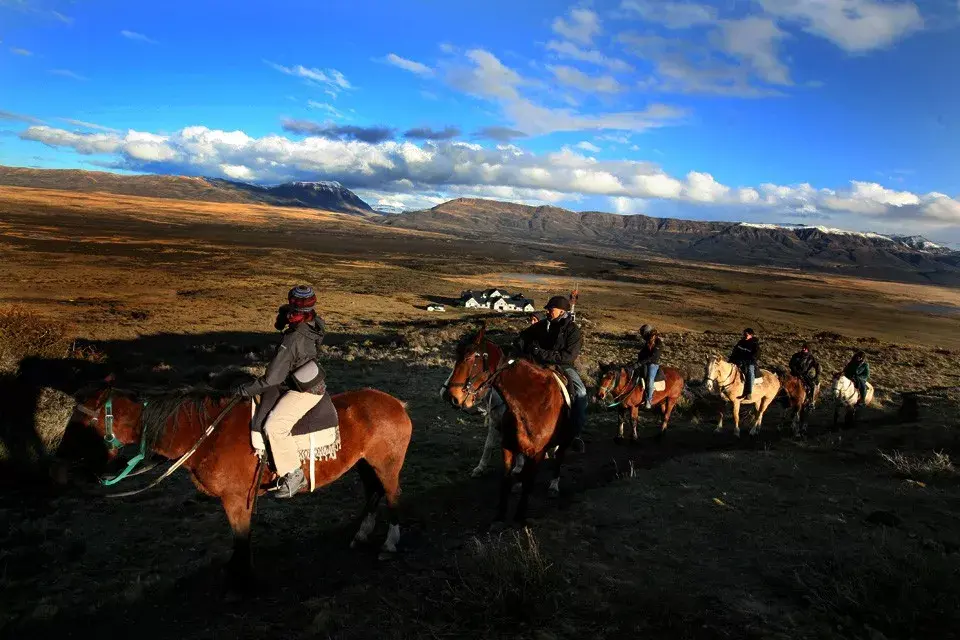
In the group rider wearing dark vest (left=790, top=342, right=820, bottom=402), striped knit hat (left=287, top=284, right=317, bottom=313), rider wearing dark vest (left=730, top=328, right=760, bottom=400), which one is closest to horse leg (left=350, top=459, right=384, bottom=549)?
striped knit hat (left=287, top=284, right=317, bottom=313)

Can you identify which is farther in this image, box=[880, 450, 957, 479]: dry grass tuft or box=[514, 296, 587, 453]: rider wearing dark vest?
box=[880, 450, 957, 479]: dry grass tuft

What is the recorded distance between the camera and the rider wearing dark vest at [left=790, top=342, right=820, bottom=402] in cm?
1376

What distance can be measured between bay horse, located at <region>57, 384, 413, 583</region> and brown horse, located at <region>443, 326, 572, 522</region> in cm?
117

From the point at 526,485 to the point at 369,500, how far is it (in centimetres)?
204


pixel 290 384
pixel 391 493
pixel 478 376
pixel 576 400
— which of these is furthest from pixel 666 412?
pixel 290 384

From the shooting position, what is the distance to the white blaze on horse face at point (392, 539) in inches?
232

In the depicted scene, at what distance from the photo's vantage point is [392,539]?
596 centimetres

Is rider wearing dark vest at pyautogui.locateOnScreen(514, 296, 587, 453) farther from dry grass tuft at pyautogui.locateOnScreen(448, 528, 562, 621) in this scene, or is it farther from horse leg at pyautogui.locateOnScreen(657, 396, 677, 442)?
horse leg at pyautogui.locateOnScreen(657, 396, 677, 442)

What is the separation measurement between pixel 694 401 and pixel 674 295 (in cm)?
4793

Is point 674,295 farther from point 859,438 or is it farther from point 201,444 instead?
point 201,444

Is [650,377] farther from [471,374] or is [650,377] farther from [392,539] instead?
[392,539]

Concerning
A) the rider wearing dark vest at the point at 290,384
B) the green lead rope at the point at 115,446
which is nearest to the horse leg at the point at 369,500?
the rider wearing dark vest at the point at 290,384

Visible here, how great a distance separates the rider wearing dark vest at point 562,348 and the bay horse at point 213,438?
113 inches

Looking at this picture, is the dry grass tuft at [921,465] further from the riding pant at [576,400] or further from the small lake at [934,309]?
the small lake at [934,309]
